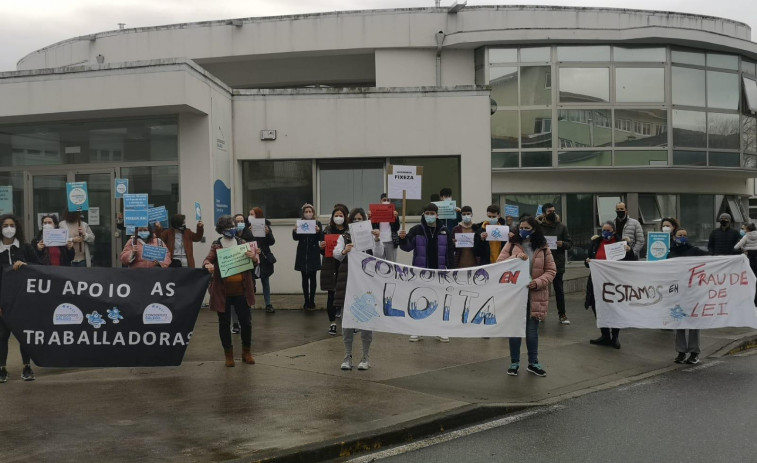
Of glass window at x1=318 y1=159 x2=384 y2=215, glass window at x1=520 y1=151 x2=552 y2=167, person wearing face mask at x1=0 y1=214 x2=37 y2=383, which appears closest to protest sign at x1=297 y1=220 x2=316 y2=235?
glass window at x1=318 y1=159 x2=384 y2=215

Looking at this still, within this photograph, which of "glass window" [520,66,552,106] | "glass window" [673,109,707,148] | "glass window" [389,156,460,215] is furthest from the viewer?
"glass window" [673,109,707,148]

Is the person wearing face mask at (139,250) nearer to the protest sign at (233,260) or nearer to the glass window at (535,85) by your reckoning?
the protest sign at (233,260)

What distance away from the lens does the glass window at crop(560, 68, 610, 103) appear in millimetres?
22578

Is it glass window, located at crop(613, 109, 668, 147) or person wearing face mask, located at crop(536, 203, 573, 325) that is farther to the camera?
glass window, located at crop(613, 109, 668, 147)

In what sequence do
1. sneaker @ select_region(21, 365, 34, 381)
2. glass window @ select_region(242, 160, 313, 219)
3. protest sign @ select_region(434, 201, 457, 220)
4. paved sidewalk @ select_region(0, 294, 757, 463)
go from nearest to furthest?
paved sidewalk @ select_region(0, 294, 757, 463) → sneaker @ select_region(21, 365, 34, 381) → protest sign @ select_region(434, 201, 457, 220) → glass window @ select_region(242, 160, 313, 219)

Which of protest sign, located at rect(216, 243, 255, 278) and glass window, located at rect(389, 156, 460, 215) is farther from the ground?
glass window, located at rect(389, 156, 460, 215)

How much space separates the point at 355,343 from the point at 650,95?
16.8m

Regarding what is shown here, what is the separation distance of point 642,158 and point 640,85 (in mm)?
2325

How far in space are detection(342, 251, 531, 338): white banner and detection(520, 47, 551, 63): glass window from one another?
15736 mm

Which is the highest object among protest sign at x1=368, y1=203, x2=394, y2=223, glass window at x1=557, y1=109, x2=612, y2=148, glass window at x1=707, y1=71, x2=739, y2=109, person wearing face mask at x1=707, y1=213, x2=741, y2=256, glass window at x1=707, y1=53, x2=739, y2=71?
glass window at x1=707, y1=53, x2=739, y2=71

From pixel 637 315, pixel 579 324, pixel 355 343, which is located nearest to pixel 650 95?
pixel 579 324

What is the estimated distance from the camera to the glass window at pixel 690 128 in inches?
907

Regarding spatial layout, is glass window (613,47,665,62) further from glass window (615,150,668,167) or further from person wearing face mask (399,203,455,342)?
person wearing face mask (399,203,455,342)

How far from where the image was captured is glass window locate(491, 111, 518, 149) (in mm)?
22672
